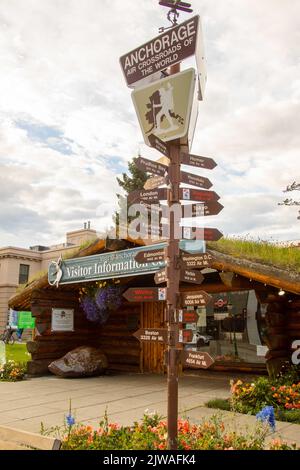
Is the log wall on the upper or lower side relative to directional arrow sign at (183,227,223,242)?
lower

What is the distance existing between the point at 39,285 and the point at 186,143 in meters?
8.51

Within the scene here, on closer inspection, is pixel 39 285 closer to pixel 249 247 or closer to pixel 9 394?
pixel 9 394

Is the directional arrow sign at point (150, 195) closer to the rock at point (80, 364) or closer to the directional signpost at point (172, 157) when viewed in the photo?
the directional signpost at point (172, 157)

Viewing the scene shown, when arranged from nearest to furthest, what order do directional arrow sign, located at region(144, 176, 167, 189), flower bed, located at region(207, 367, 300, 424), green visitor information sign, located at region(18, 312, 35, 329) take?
directional arrow sign, located at region(144, 176, 167, 189)
flower bed, located at region(207, 367, 300, 424)
green visitor information sign, located at region(18, 312, 35, 329)

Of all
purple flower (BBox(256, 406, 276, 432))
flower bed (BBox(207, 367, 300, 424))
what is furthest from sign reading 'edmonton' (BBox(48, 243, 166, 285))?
purple flower (BBox(256, 406, 276, 432))

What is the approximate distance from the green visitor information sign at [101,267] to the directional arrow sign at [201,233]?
3.98 m

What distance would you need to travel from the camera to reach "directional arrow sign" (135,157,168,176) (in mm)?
5082

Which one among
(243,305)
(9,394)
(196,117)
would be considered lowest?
(9,394)

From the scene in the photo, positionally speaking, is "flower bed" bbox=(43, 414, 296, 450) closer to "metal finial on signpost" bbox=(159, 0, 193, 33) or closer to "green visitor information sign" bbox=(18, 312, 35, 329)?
"metal finial on signpost" bbox=(159, 0, 193, 33)

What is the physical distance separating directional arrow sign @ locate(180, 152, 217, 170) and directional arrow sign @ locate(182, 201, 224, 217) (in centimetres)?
52

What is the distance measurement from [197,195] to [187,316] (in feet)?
4.64

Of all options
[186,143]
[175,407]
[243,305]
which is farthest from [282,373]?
[186,143]

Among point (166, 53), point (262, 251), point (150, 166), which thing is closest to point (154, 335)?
point (150, 166)

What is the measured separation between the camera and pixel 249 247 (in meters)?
9.34
